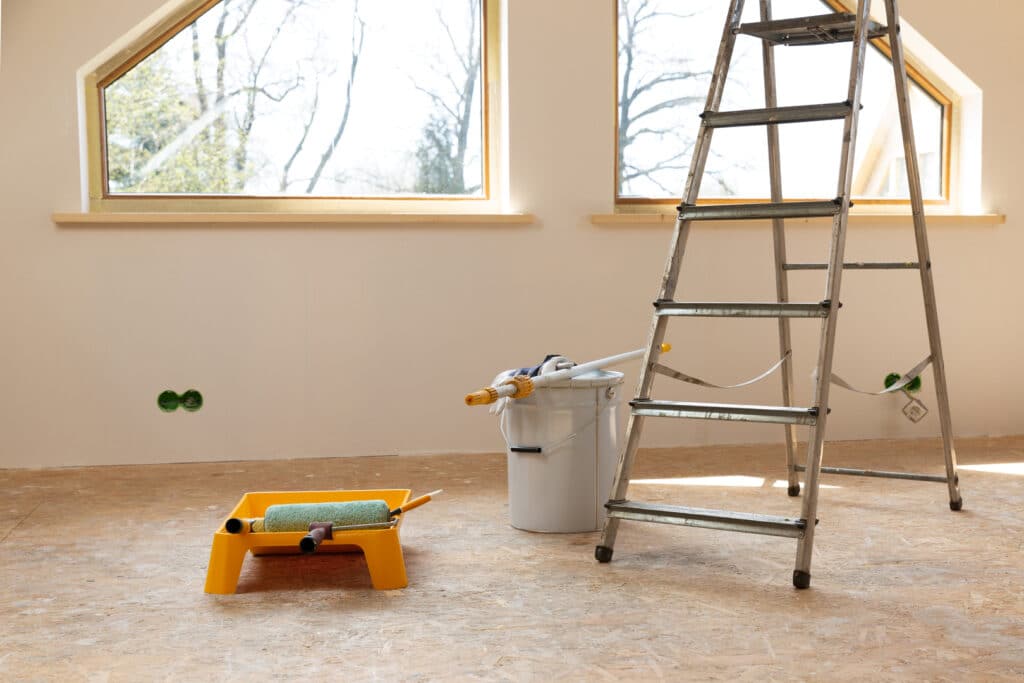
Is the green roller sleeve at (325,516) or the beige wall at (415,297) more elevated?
the beige wall at (415,297)

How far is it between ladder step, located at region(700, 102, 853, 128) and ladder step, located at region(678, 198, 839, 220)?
20cm

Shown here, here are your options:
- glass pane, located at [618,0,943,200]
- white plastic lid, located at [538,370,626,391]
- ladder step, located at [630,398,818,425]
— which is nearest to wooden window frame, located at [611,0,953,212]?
glass pane, located at [618,0,943,200]

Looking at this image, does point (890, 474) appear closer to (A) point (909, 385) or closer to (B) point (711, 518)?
(B) point (711, 518)

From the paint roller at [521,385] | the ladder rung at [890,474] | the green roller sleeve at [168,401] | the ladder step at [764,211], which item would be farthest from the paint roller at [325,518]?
the green roller sleeve at [168,401]

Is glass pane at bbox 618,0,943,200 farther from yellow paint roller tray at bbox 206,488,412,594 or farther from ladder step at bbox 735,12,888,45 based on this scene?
yellow paint roller tray at bbox 206,488,412,594

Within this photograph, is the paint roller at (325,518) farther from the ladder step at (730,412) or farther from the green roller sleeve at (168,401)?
the green roller sleeve at (168,401)

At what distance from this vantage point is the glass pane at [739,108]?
164 inches

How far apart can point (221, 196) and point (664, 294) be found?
80.7 inches

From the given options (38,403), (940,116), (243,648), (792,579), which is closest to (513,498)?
(792,579)

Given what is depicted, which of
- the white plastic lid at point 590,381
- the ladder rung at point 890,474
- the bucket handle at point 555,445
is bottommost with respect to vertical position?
the ladder rung at point 890,474

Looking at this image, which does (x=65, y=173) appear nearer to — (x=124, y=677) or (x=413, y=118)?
(x=413, y=118)

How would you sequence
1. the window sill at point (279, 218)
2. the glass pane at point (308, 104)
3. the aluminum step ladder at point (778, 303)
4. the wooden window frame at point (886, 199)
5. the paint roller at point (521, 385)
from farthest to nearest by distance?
1. the wooden window frame at point (886, 199)
2. the glass pane at point (308, 104)
3. the window sill at point (279, 218)
4. the paint roller at point (521, 385)
5. the aluminum step ladder at point (778, 303)

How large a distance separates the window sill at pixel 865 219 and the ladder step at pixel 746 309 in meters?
1.48

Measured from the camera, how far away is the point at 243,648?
1954 millimetres
